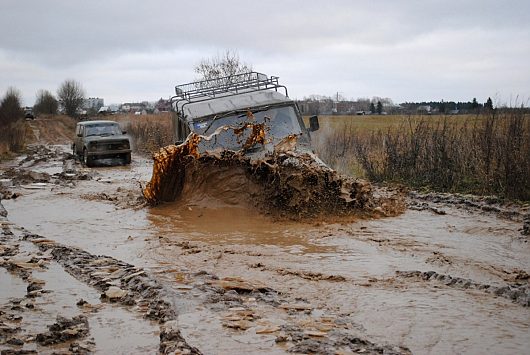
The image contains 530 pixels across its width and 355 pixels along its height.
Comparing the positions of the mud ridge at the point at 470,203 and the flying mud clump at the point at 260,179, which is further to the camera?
the mud ridge at the point at 470,203

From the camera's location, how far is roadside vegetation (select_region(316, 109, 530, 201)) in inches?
450

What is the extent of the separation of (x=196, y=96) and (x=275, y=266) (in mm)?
7054

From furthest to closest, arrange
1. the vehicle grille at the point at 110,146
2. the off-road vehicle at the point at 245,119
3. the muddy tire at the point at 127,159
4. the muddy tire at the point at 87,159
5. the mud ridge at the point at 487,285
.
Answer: the muddy tire at the point at 127,159, the vehicle grille at the point at 110,146, the muddy tire at the point at 87,159, the off-road vehicle at the point at 245,119, the mud ridge at the point at 487,285

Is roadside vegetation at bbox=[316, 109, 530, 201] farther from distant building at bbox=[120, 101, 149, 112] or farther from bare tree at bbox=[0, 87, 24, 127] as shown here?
distant building at bbox=[120, 101, 149, 112]

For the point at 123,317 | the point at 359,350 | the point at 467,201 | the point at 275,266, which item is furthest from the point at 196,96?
the point at 359,350

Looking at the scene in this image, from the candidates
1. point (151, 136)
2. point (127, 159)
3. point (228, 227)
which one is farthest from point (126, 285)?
point (151, 136)

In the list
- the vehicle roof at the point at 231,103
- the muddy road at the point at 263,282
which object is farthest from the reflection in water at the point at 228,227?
the vehicle roof at the point at 231,103

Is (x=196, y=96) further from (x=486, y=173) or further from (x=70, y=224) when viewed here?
(x=486, y=173)

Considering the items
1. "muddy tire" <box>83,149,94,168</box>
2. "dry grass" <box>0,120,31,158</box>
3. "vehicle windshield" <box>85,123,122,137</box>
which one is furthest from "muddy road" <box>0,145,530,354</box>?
"dry grass" <box>0,120,31,158</box>

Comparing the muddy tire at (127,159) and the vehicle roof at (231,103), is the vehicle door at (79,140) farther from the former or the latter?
the vehicle roof at (231,103)

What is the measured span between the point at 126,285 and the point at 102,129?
18.0 m

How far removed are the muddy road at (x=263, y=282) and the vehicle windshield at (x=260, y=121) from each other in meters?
1.30

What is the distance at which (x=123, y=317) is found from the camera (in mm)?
5160

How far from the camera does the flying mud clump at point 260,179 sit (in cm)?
977
